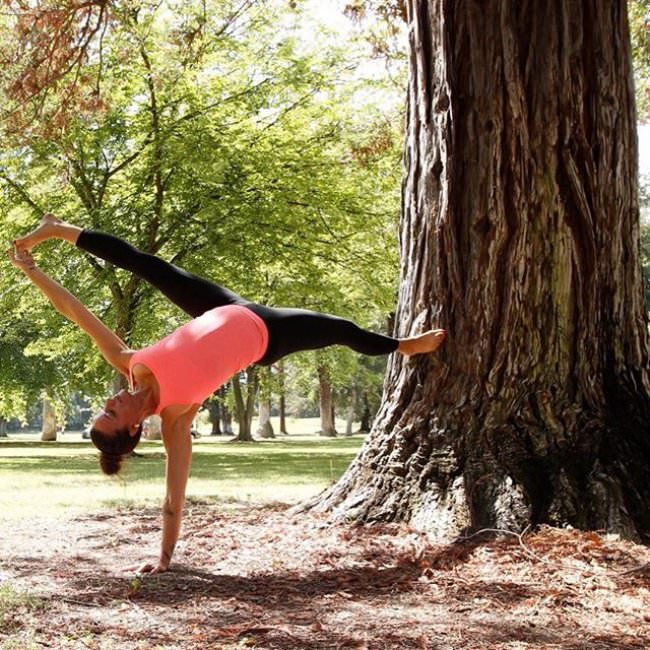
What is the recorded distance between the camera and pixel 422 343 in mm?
5465

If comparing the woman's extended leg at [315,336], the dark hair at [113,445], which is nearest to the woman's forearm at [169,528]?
the dark hair at [113,445]

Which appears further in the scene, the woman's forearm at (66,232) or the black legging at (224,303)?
the woman's forearm at (66,232)

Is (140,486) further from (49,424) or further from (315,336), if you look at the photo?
(49,424)

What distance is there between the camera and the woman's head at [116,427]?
442 cm

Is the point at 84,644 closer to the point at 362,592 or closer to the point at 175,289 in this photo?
the point at 362,592

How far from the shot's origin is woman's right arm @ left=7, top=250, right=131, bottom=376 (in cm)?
489

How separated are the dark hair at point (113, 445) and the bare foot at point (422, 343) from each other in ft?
5.96

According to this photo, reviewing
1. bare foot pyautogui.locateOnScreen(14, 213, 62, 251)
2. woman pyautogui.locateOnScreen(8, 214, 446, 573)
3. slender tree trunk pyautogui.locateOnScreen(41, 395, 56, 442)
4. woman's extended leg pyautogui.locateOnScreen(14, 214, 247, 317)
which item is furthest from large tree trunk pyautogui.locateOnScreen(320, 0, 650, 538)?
slender tree trunk pyautogui.locateOnScreen(41, 395, 56, 442)

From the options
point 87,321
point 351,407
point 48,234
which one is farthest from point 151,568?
point 351,407

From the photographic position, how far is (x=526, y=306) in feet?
17.5

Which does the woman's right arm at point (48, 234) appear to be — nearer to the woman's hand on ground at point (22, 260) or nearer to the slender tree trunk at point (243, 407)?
the woman's hand on ground at point (22, 260)

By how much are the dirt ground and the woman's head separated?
69 centimetres

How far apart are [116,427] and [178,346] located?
1.81 feet

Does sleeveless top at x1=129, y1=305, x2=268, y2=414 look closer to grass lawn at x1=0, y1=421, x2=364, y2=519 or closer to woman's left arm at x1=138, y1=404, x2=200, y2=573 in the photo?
woman's left arm at x1=138, y1=404, x2=200, y2=573
